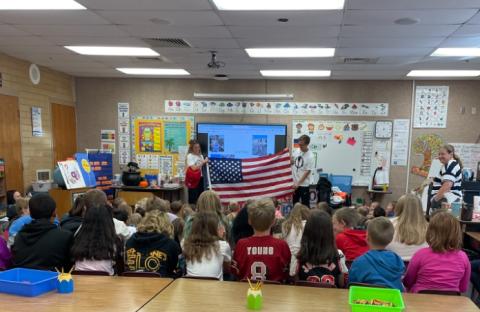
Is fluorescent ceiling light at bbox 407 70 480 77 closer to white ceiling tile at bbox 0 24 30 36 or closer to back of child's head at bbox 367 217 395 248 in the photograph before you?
back of child's head at bbox 367 217 395 248

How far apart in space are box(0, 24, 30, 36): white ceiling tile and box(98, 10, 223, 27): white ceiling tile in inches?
54.4

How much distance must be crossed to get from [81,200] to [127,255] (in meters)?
0.95

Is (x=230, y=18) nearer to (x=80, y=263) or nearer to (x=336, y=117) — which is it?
(x=80, y=263)

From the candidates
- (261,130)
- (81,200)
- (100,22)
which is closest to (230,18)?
(100,22)

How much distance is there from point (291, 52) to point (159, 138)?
12.3 ft

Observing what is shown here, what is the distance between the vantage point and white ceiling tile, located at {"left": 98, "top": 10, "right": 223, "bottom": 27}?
363 cm

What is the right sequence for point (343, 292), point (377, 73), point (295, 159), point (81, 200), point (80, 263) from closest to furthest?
point (343, 292)
point (80, 263)
point (81, 200)
point (295, 159)
point (377, 73)

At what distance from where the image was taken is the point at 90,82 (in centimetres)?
785

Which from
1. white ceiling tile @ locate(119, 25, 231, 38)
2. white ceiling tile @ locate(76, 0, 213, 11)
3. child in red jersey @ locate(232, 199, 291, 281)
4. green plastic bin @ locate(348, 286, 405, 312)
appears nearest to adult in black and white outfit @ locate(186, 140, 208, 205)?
white ceiling tile @ locate(119, 25, 231, 38)

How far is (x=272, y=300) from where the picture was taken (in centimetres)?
189

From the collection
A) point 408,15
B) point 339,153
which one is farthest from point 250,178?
point 339,153

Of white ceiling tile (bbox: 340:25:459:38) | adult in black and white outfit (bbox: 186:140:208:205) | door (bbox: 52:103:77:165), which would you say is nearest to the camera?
white ceiling tile (bbox: 340:25:459:38)

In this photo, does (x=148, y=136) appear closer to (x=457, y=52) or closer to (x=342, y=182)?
(x=342, y=182)

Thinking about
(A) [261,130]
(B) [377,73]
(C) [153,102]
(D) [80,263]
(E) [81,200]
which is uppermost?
(B) [377,73]
